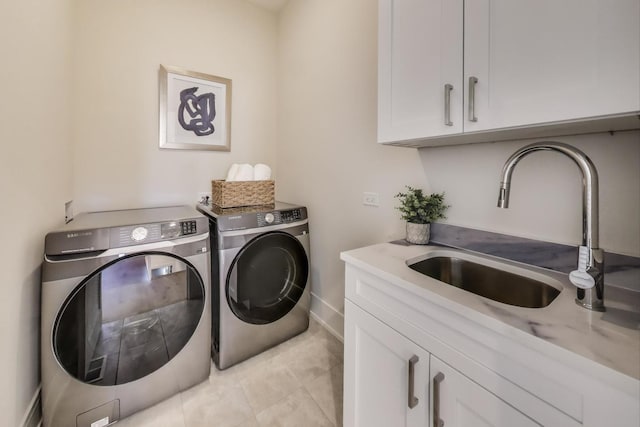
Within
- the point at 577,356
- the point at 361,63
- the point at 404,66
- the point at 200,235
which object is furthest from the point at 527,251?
the point at 200,235

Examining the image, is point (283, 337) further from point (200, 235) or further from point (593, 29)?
point (593, 29)

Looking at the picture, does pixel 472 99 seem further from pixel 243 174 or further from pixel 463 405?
pixel 243 174

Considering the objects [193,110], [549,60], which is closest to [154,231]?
[193,110]

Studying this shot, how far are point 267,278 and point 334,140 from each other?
115 cm

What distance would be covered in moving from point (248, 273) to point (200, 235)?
1.38ft

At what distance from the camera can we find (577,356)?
1.75 feet

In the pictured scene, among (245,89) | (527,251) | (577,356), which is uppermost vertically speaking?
(245,89)

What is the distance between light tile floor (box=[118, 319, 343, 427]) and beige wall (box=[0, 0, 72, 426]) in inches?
22.6

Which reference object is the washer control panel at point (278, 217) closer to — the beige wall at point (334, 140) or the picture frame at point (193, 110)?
the beige wall at point (334, 140)

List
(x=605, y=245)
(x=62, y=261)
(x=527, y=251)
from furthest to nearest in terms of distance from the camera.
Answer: (x=62, y=261)
(x=527, y=251)
(x=605, y=245)

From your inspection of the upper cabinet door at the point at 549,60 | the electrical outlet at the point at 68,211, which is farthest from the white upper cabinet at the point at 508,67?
the electrical outlet at the point at 68,211

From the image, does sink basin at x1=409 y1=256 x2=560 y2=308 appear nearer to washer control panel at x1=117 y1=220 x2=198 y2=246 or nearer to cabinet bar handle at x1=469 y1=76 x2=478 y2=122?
cabinet bar handle at x1=469 y1=76 x2=478 y2=122

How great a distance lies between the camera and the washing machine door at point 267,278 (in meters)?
1.72

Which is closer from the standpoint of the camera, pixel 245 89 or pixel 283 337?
pixel 283 337
